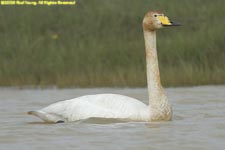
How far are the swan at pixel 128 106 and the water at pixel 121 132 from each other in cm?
9

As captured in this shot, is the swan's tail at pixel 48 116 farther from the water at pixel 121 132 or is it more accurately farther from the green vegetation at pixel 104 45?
the green vegetation at pixel 104 45

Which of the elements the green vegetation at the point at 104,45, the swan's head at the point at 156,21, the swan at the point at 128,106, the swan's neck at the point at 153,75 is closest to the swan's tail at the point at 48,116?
the swan at the point at 128,106

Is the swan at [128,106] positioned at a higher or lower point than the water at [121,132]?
higher

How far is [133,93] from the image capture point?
14977 millimetres

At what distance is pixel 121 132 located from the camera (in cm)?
977

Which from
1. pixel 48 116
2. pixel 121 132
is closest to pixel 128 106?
pixel 121 132

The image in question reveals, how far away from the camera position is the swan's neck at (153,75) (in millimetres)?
10602

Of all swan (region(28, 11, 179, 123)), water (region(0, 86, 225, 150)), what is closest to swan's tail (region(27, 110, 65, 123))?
swan (region(28, 11, 179, 123))

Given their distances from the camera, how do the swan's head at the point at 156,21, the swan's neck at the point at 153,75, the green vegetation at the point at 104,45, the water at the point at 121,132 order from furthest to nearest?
the green vegetation at the point at 104,45 < the swan's head at the point at 156,21 < the swan's neck at the point at 153,75 < the water at the point at 121,132

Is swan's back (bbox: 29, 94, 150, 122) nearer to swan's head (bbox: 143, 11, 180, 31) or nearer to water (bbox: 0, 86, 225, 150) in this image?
water (bbox: 0, 86, 225, 150)

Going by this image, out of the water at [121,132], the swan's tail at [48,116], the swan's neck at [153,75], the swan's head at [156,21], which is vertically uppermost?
the swan's head at [156,21]

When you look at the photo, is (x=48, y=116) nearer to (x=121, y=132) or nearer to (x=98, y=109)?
(x=98, y=109)

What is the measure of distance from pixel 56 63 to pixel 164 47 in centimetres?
212

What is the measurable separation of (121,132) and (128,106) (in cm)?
65
